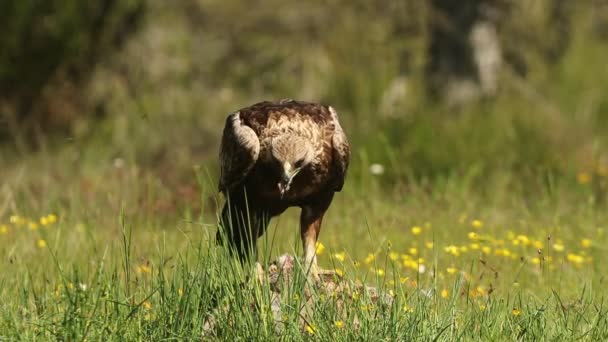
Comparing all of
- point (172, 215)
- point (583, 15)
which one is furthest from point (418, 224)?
point (583, 15)

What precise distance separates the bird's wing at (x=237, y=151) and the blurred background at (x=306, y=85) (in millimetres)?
3001

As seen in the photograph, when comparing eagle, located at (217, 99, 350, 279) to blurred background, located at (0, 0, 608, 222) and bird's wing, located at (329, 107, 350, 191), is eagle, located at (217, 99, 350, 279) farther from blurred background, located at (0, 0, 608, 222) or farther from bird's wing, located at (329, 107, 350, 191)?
blurred background, located at (0, 0, 608, 222)

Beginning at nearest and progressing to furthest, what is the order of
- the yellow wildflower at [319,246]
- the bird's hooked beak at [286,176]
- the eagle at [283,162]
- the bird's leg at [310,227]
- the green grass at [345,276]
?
the green grass at [345,276], the yellow wildflower at [319,246], the bird's hooked beak at [286,176], the eagle at [283,162], the bird's leg at [310,227]

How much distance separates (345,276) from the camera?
409 cm

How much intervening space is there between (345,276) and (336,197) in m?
3.62

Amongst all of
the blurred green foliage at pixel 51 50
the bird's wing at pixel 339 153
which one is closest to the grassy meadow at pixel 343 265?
the bird's wing at pixel 339 153

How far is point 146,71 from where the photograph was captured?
11.9 meters

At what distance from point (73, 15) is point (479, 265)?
20.8 ft

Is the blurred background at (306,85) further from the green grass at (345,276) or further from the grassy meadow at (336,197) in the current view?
the green grass at (345,276)

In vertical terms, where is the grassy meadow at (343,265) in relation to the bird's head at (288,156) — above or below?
below

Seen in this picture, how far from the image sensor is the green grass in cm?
397

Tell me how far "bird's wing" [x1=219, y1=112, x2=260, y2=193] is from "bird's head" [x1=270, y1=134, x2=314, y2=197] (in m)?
0.10

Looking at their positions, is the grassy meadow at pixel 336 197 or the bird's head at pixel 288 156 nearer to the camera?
the grassy meadow at pixel 336 197

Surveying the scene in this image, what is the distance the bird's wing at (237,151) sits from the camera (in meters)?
4.70
